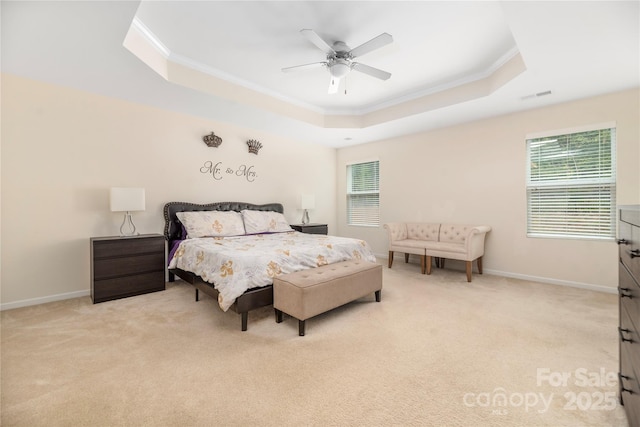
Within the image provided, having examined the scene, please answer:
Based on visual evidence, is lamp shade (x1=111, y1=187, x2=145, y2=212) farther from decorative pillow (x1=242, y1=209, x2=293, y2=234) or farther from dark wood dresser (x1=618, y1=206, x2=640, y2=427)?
dark wood dresser (x1=618, y1=206, x2=640, y2=427)

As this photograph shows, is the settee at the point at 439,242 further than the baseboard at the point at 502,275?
Yes

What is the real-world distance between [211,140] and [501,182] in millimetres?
4746

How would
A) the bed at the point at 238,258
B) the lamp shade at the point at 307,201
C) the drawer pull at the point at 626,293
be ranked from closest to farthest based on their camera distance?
the drawer pull at the point at 626,293
the bed at the point at 238,258
the lamp shade at the point at 307,201

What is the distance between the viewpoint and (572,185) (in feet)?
12.1

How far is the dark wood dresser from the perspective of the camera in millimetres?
1084

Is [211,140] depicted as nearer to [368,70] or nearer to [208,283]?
[208,283]

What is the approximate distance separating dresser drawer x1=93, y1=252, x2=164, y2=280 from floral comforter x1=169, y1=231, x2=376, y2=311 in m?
0.19

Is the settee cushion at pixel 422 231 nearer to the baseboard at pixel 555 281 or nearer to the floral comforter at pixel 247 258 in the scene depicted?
the baseboard at pixel 555 281

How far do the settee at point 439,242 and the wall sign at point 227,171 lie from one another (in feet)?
8.98

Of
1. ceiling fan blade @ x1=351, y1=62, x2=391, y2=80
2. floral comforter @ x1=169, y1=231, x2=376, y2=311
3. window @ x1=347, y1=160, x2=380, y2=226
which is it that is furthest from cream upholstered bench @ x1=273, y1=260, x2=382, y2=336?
window @ x1=347, y1=160, x2=380, y2=226

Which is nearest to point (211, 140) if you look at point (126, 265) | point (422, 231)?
point (126, 265)

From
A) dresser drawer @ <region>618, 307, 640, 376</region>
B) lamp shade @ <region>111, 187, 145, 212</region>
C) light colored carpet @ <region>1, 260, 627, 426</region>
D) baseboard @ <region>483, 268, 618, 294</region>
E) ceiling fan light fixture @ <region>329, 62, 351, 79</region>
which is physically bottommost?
light colored carpet @ <region>1, 260, 627, 426</region>

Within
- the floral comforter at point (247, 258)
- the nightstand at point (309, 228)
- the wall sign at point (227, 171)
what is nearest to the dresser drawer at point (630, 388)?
the floral comforter at point (247, 258)

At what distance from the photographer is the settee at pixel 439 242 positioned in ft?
13.1
